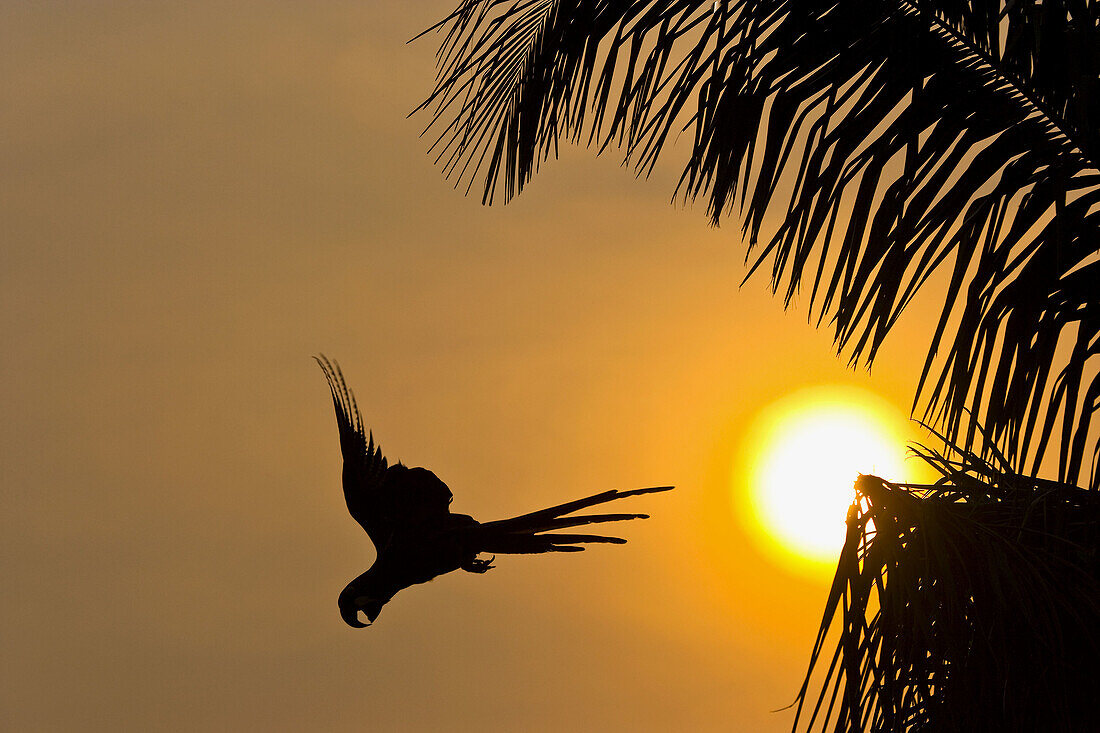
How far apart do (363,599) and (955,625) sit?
235 centimetres

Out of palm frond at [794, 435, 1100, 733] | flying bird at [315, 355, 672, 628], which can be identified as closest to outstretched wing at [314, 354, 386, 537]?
flying bird at [315, 355, 672, 628]

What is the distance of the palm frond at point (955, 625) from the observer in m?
1.90

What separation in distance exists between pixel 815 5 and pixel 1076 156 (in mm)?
772

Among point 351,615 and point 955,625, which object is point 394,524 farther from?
point 955,625

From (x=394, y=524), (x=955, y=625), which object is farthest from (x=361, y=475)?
(x=955, y=625)

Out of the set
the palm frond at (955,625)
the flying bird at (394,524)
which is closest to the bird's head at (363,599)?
the flying bird at (394,524)

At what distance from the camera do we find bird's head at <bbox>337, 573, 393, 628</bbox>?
3.81 m

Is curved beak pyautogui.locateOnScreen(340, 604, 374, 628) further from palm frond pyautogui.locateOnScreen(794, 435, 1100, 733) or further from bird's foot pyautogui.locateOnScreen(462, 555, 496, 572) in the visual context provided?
palm frond pyautogui.locateOnScreen(794, 435, 1100, 733)

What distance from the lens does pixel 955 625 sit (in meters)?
1.93

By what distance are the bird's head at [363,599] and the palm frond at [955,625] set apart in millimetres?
2179

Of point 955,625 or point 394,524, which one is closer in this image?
point 955,625

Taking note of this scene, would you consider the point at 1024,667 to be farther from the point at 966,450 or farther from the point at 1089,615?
the point at 966,450

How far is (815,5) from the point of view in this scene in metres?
2.93

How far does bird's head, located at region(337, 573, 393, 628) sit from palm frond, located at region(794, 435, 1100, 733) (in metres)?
2.18
